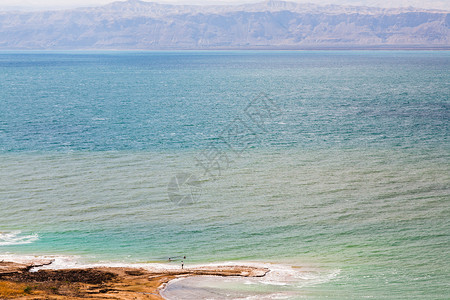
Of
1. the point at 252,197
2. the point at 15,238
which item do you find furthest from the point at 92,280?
the point at 252,197

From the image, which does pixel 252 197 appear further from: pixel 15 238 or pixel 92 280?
pixel 92 280

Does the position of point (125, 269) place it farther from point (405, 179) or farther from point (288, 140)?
point (288, 140)

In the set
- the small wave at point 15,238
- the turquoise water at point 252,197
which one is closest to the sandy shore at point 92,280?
the turquoise water at point 252,197

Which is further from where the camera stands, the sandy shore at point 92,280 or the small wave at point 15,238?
the small wave at point 15,238

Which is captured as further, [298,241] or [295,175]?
[295,175]

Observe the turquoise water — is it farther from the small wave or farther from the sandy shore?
the sandy shore

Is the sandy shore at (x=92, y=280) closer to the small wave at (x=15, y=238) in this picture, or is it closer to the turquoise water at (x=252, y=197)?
the turquoise water at (x=252, y=197)

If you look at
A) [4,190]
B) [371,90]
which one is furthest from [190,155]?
[371,90]
